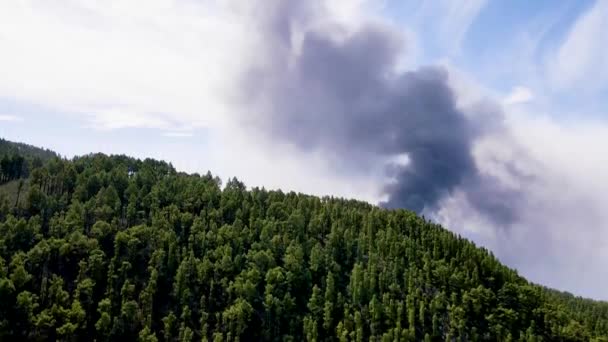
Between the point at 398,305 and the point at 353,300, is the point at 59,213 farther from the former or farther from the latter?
the point at 398,305

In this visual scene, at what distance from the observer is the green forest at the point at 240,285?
14688 centimetres

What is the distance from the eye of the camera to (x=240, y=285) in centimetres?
16412

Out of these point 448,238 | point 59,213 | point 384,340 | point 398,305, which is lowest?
point 384,340

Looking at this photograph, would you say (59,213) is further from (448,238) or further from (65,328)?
(448,238)

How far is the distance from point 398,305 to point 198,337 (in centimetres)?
5917

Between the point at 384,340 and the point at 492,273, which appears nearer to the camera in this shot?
the point at 384,340

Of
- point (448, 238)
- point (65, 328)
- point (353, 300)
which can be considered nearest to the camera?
point (65, 328)

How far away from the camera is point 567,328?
163 metres

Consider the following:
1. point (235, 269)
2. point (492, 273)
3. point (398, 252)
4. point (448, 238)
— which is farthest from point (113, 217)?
point (492, 273)

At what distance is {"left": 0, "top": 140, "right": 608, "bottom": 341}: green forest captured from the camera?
14688 cm

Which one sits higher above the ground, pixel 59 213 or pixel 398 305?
pixel 59 213

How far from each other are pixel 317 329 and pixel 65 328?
68.4 metres

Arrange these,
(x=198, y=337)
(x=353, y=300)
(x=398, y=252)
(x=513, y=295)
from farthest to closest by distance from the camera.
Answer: (x=398, y=252) < (x=513, y=295) < (x=353, y=300) < (x=198, y=337)

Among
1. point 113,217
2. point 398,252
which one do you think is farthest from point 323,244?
point 113,217
